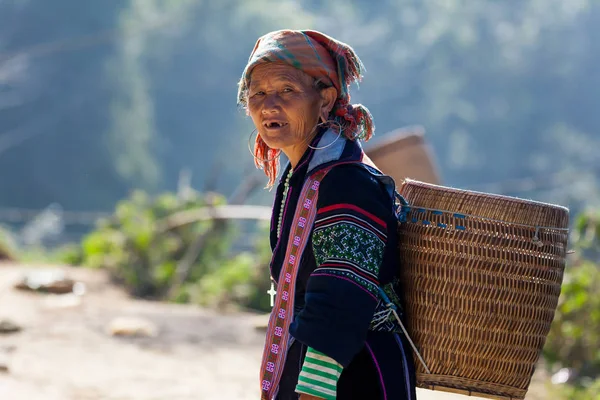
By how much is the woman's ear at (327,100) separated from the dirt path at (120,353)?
8.76 feet

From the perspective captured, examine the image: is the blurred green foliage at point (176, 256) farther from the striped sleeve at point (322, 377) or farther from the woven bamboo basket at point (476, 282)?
the striped sleeve at point (322, 377)

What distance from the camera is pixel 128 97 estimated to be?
33938mm

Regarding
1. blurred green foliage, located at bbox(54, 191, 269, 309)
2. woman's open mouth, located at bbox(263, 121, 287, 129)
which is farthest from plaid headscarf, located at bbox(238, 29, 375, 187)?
blurred green foliage, located at bbox(54, 191, 269, 309)

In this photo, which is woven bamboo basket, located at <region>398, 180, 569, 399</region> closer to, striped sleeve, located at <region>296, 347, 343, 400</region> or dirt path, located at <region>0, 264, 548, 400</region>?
striped sleeve, located at <region>296, 347, 343, 400</region>

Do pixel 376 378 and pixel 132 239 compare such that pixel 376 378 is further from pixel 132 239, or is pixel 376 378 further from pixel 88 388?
pixel 132 239

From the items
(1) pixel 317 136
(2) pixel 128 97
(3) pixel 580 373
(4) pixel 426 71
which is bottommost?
(1) pixel 317 136

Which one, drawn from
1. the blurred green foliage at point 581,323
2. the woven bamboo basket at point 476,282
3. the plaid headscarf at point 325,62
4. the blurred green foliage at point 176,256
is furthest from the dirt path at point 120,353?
the plaid headscarf at point 325,62

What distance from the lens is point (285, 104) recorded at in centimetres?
180

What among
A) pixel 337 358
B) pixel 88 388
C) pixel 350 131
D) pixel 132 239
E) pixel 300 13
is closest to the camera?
pixel 337 358

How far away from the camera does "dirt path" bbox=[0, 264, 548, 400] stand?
173 inches

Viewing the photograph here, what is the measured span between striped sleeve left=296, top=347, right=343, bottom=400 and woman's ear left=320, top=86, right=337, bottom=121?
1.78ft

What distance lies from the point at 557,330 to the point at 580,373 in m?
0.33

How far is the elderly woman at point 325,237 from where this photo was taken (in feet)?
5.23

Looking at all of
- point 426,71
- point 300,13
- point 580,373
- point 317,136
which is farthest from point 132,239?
point 426,71
